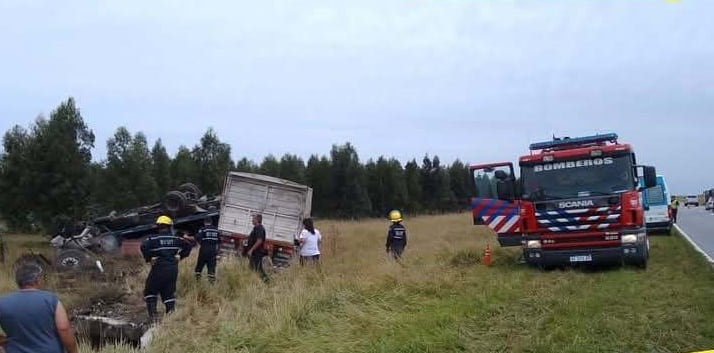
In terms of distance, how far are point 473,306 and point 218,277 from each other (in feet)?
19.3

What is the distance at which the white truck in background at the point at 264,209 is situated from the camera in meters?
18.7

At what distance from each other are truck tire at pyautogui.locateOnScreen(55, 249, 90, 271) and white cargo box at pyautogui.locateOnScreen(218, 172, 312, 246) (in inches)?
142

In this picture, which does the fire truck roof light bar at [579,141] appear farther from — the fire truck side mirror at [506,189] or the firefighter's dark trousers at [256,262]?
the firefighter's dark trousers at [256,262]

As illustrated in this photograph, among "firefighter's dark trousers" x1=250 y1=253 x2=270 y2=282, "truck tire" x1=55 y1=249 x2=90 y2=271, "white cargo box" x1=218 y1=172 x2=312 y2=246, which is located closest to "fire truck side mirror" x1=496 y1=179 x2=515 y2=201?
"firefighter's dark trousers" x1=250 y1=253 x2=270 y2=282

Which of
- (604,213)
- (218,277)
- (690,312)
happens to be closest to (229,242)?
(218,277)

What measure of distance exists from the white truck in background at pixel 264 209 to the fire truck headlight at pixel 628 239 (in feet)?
29.3

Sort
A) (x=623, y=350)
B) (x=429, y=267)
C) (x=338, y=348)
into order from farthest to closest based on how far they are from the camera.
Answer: (x=429, y=267) → (x=338, y=348) → (x=623, y=350)

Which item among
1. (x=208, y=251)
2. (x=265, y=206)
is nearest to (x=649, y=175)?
(x=208, y=251)

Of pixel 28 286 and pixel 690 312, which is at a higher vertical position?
pixel 28 286

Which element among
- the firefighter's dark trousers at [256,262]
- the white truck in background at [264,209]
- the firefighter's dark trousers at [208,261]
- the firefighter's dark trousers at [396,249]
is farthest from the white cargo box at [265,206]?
the firefighter's dark trousers at [208,261]

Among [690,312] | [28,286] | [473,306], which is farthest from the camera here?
[473,306]

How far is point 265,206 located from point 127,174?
55.7 feet

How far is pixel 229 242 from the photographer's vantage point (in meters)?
18.6

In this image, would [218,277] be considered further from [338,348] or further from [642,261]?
Result: [642,261]
